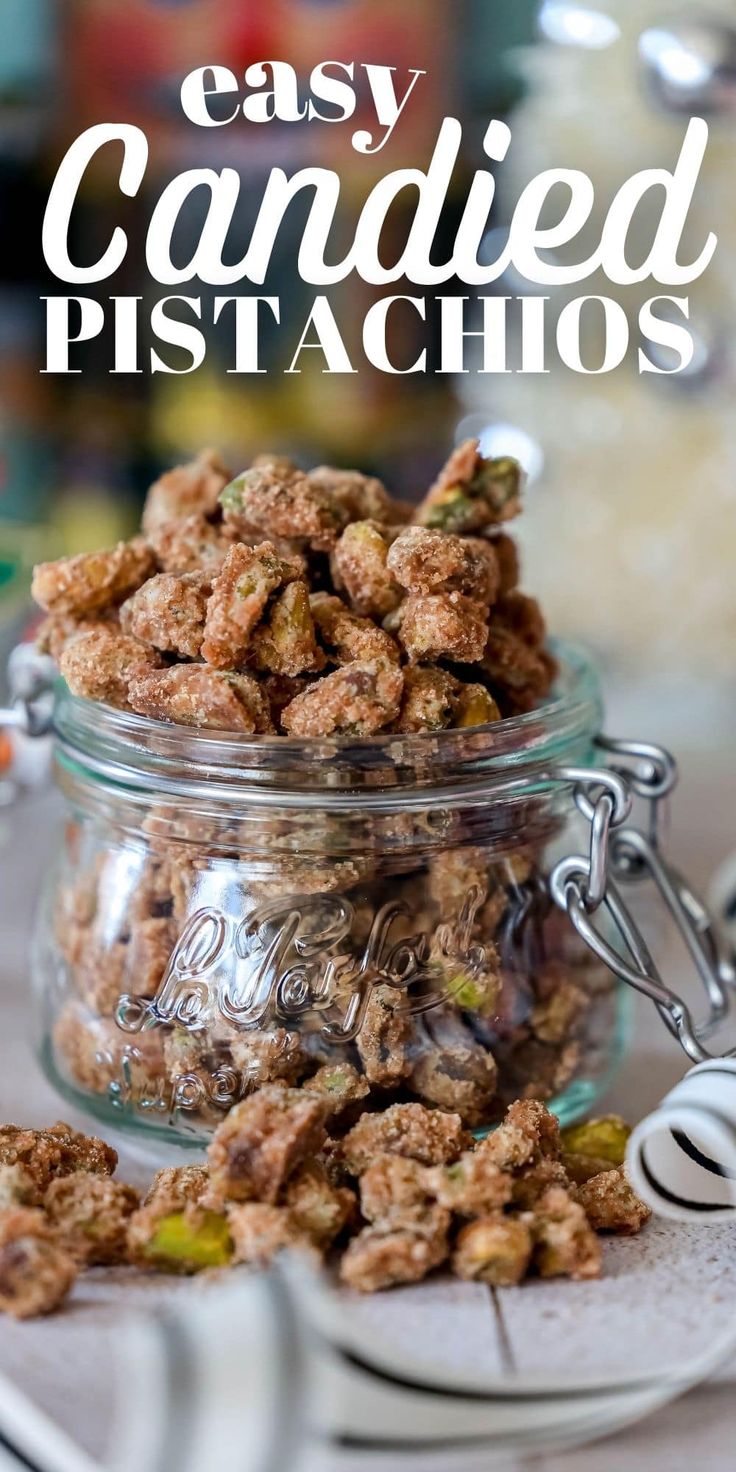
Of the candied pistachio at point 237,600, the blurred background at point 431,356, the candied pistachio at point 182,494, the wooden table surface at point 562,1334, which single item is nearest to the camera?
the wooden table surface at point 562,1334

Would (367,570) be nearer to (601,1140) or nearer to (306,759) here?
(306,759)

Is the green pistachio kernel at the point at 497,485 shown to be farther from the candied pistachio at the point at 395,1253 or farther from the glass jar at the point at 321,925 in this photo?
the candied pistachio at the point at 395,1253

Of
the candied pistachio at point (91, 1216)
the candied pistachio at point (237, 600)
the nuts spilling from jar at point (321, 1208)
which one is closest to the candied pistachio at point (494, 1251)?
the nuts spilling from jar at point (321, 1208)

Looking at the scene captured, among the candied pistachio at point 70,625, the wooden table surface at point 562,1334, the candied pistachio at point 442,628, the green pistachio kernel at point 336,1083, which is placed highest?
the candied pistachio at point 442,628

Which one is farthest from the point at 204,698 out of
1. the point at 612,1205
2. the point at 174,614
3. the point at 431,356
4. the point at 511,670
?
the point at 431,356

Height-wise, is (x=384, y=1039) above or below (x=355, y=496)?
below

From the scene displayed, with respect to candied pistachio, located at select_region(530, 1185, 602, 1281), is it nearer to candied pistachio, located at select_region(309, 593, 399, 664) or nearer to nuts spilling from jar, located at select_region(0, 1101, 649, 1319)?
nuts spilling from jar, located at select_region(0, 1101, 649, 1319)

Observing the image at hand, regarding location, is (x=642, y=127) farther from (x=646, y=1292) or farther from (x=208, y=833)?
(x=646, y=1292)
